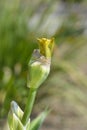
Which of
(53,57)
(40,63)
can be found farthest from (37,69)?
(53,57)

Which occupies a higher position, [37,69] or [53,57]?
[37,69]

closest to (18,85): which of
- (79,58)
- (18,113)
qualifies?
(79,58)

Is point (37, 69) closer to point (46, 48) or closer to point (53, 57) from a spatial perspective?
point (46, 48)

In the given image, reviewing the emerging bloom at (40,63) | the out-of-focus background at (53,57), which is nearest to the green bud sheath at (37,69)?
the emerging bloom at (40,63)

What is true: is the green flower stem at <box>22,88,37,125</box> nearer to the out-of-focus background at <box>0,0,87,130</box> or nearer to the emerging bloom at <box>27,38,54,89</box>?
the emerging bloom at <box>27,38,54,89</box>

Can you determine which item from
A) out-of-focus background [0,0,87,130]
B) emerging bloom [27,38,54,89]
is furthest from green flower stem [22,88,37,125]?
out-of-focus background [0,0,87,130]

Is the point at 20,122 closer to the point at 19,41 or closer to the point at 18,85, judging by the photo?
the point at 18,85

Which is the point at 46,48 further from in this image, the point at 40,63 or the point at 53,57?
the point at 53,57

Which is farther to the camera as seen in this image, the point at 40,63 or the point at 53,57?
the point at 53,57
